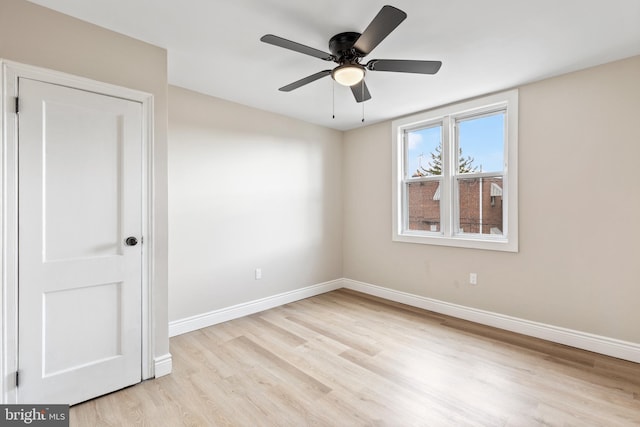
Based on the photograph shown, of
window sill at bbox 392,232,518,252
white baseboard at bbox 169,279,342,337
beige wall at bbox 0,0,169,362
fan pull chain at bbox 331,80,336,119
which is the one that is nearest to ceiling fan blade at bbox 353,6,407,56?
fan pull chain at bbox 331,80,336,119

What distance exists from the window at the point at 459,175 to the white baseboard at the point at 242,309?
1.41m

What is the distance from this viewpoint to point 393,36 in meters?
2.15

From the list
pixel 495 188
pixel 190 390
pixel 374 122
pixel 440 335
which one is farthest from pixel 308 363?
pixel 374 122

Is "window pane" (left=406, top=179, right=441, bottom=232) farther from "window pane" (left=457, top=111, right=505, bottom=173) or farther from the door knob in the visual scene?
the door knob

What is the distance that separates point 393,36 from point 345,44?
0.36 meters

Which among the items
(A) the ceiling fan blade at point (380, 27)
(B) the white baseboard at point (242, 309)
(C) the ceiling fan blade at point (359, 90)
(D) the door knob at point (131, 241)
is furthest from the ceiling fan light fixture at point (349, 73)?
(B) the white baseboard at point (242, 309)

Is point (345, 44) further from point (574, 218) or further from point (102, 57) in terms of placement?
point (574, 218)

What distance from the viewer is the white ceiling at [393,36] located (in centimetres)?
185

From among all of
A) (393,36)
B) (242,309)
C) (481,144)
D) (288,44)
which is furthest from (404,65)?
(242,309)

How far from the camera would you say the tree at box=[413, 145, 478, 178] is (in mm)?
3496

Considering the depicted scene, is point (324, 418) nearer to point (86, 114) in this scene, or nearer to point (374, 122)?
point (86, 114)

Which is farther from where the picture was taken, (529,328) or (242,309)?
(242,309)

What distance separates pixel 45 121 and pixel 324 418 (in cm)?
250

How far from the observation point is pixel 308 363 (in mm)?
2475
